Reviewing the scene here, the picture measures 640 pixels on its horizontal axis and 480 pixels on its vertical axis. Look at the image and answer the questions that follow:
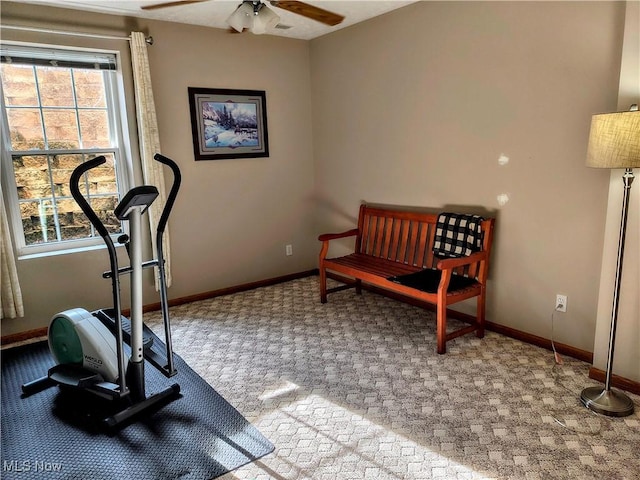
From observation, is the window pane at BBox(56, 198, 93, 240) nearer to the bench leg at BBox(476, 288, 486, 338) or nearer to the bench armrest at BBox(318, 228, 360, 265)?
the bench armrest at BBox(318, 228, 360, 265)

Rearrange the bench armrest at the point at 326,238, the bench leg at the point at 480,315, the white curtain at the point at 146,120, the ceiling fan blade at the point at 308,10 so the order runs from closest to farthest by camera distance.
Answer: the ceiling fan blade at the point at 308,10, the bench leg at the point at 480,315, the white curtain at the point at 146,120, the bench armrest at the point at 326,238

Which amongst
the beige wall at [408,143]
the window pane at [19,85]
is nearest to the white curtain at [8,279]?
the beige wall at [408,143]

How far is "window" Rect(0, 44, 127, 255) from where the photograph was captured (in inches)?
127

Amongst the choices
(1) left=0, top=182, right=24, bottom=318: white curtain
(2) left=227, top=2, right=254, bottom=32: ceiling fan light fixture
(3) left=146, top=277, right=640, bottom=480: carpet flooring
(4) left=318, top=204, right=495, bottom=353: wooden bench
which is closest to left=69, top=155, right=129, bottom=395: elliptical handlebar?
(3) left=146, top=277, right=640, bottom=480: carpet flooring

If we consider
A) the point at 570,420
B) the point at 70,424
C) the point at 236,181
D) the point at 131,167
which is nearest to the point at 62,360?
the point at 70,424

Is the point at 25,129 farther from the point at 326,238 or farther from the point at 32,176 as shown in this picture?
the point at 326,238

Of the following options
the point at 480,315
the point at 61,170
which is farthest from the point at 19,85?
the point at 480,315

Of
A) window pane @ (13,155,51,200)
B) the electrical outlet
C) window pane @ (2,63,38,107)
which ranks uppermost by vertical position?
window pane @ (2,63,38,107)

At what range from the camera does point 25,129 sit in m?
3.28

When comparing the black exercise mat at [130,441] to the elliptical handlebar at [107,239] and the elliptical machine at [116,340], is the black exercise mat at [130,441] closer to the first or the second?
the elliptical machine at [116,340]

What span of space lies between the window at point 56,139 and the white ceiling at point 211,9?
0.33 m

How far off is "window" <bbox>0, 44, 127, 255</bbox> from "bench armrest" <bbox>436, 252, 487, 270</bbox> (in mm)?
2638

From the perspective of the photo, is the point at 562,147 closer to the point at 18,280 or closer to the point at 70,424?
the point at 70,424

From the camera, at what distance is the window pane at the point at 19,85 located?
3166 millimetres
